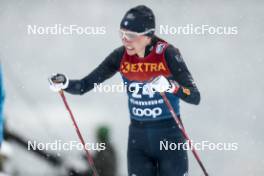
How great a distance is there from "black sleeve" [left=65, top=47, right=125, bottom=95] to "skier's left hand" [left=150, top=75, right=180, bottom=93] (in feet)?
1.14

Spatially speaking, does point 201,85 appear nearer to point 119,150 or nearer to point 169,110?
point 119,150

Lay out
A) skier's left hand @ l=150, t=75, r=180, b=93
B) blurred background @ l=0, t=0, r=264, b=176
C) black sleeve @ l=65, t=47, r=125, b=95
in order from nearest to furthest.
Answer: skier's left hand @ l=150, t=75, r=180, b=93 < black sleeve @ l=65, t=47, r=125, b=95 < blurred background @ l=0, t=0, r=264, b=176

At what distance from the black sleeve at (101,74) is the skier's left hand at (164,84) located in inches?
13.7

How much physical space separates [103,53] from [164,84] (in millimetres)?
1151

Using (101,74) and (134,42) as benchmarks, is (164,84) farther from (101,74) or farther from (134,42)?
(101,74)

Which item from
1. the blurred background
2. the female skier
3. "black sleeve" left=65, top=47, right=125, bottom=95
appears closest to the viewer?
the female skier

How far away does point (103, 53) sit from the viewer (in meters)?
5.26

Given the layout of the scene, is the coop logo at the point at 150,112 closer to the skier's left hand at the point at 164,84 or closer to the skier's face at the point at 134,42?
the skier's left hand at the point at 164,84

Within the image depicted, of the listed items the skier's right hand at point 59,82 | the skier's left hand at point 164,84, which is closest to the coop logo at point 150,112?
the skier's left hand at point 164,84

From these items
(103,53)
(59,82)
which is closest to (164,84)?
(59,82)

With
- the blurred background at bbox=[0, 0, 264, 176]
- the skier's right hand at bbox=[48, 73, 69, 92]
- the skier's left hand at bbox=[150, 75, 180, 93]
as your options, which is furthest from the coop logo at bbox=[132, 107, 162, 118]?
the blurred background at bbox=[0, 0, 264, 176]

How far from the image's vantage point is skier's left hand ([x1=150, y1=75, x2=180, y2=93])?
13.8 ft

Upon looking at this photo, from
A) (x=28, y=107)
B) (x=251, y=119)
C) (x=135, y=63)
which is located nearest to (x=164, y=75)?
(x=135, y=63)

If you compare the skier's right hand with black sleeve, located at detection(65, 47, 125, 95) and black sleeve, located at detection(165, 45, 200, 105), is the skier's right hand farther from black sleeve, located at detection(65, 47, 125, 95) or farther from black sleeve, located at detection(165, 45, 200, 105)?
black sleeve, located at detection(165, 45, 200, 105)
